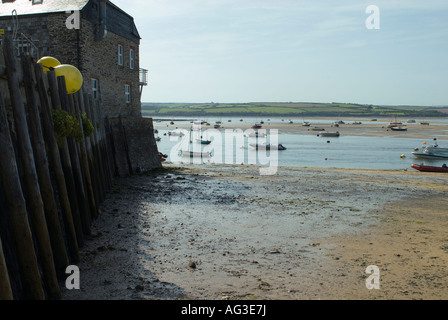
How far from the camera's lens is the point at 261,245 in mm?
11953

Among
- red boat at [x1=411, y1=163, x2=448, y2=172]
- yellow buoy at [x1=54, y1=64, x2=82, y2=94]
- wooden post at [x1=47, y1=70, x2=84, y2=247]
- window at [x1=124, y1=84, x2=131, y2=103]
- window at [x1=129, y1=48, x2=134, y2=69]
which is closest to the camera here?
wooden post at [x1=47, y1=70, x2=84, y2=247]

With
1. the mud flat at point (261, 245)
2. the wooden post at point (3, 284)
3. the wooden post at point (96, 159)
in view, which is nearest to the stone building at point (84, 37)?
the wooden post at point (96, 159)

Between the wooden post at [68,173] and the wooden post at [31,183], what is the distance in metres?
2.43

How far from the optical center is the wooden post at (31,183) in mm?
7949

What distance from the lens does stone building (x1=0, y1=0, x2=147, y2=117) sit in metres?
22.4

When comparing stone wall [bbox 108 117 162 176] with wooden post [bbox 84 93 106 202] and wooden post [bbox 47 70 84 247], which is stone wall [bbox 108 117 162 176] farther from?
wooden post [bbox 47 70 84 247]

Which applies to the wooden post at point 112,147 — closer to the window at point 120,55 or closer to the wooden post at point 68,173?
the window at point 120,55

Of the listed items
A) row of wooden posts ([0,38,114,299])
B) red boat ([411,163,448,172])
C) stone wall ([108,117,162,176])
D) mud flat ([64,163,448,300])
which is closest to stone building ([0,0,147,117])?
stone wall ([108,117,162,176])

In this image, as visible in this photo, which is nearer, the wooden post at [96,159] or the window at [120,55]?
the wooden post at [96,159]

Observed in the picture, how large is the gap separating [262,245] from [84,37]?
15984 mm

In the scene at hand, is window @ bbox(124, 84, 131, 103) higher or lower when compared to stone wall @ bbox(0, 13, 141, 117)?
lower

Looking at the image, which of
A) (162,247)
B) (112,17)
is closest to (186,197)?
(162,247)

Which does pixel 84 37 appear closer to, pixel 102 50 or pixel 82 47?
pixel 82 47
